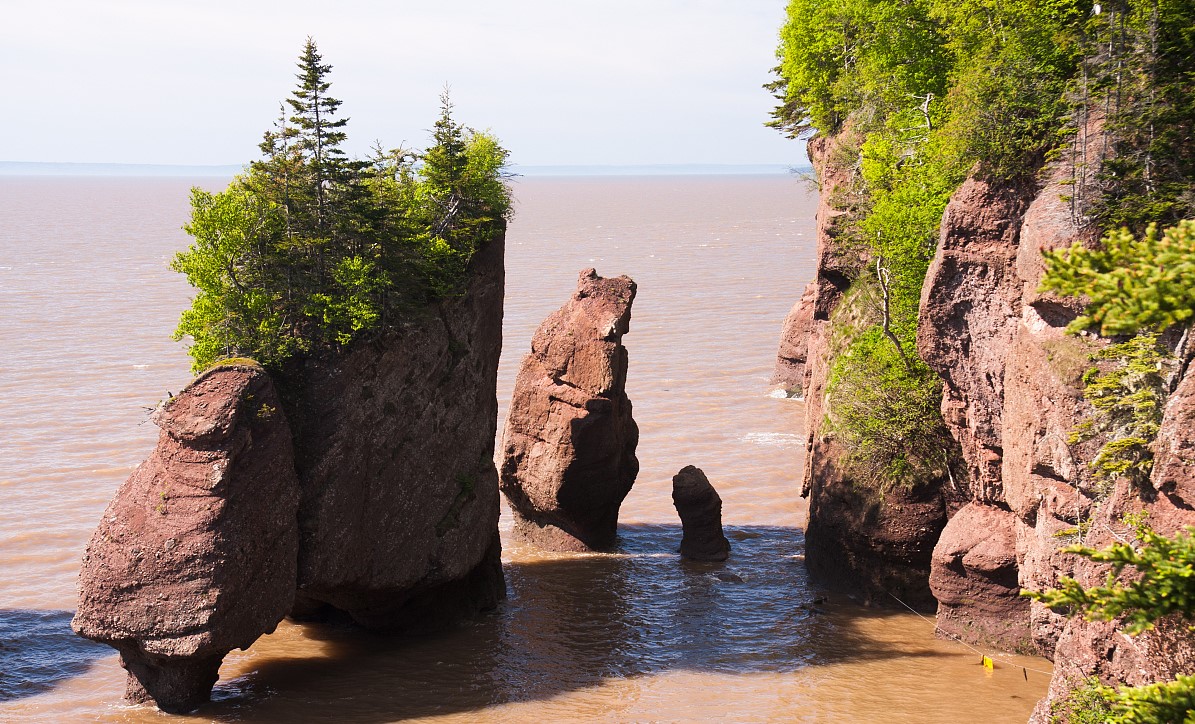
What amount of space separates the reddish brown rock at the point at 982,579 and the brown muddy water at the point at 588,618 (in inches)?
29.1

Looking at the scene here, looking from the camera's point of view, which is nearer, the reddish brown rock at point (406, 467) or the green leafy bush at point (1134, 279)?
the green leafy bush at point (1134, 279)

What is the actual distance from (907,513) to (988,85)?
11222mm

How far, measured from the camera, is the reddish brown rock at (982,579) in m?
25.7

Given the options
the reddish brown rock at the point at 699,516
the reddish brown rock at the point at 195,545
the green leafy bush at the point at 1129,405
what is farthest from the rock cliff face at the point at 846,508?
the reddish brown rock at the point at 195,545

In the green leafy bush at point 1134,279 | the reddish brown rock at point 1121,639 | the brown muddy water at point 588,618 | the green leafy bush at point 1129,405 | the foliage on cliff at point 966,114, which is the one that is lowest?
the brown muddy water at point 588,618

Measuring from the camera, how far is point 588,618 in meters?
29.2

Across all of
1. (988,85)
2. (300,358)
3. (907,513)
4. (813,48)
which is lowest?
(907,513)

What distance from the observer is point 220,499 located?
2211 cm

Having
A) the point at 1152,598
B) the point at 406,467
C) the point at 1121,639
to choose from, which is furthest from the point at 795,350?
the point at 1152,598

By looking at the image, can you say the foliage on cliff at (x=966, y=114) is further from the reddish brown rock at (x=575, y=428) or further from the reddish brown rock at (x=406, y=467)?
the reddish brown rock at (x=406, y=467)

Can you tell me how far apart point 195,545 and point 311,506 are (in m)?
3.05

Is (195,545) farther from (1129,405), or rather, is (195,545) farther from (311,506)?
(1129,405)

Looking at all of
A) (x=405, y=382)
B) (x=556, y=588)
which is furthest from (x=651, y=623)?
(x=405, y=382)

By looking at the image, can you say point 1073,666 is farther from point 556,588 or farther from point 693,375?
point 693,375
